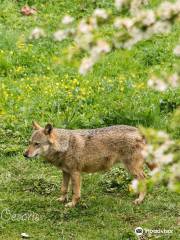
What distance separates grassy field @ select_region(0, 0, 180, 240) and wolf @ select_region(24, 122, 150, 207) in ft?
1.22

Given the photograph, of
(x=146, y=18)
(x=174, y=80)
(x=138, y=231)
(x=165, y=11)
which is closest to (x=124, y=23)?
(x=146, y=18)

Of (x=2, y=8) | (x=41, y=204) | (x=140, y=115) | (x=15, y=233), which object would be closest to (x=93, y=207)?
(x=41, y=204)

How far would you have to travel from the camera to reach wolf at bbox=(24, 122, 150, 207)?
8.77 meters

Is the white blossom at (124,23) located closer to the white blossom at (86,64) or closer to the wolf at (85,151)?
the white blossom at (86,64)

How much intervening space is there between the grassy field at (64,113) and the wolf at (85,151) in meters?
0.37

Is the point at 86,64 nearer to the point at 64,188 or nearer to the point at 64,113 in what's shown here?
the point at 64,188

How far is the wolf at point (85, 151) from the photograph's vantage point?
28.8ft

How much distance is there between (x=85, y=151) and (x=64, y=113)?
287 centimetres

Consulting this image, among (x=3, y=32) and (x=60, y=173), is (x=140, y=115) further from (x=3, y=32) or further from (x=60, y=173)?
(x=3, y=32)

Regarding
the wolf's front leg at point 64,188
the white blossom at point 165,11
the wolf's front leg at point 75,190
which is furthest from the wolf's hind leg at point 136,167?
the white blossom at point 165,11

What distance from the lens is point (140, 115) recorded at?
11.4 metres

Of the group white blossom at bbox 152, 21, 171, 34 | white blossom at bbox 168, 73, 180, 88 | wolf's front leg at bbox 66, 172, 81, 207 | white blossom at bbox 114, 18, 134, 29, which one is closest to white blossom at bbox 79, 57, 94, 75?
white blossom at bbox 114, 18, 134, 29

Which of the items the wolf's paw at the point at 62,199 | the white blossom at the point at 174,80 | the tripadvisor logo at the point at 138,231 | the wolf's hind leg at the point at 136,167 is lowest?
the tripadvisor logo at the point at 138,231

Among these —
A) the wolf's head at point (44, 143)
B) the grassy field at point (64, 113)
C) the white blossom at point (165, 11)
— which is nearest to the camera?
the white blossom at point (165, 11)
